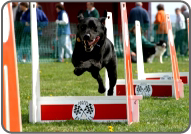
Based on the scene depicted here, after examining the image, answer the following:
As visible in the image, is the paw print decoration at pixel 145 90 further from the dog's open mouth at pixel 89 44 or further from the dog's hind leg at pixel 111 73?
the dog's open mouth at pixel 89 44

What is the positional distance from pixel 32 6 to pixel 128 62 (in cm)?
120

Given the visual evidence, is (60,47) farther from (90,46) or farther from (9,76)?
(9,76)

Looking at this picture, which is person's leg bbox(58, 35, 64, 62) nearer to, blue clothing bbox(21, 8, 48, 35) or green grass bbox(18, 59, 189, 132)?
blue clothing bbox(21, 8, 48, 35)

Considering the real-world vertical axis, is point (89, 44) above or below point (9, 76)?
above

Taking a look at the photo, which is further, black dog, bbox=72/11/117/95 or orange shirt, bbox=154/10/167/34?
orange shirt, bbox=154/10/167/34

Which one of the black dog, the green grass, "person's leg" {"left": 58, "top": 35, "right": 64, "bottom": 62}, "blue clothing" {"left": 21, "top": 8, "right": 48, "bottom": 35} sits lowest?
the green grass

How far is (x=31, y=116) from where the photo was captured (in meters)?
4.00

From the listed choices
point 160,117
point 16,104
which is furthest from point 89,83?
point 16,104

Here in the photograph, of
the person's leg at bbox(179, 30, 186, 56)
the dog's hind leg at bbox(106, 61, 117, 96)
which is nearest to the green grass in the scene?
the dog's hind leg at bbox(106, 61, 117, 96)

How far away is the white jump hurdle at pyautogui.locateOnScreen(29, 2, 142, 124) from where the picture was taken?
3977mm

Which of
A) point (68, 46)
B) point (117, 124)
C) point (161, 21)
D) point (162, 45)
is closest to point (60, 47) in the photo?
point (68, 46)

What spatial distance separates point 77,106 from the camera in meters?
4.05

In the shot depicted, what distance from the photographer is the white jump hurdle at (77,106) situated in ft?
13.0

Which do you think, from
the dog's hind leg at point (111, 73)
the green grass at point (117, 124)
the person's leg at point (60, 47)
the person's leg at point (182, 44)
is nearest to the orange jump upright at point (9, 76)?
the green grass at point (117, 124)
